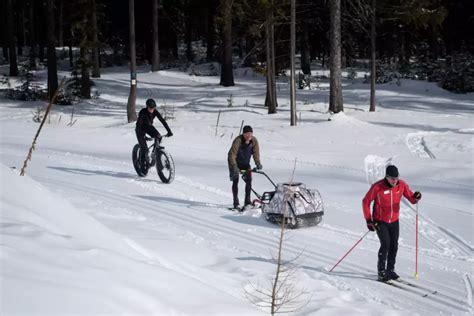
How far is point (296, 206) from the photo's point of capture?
10539mm

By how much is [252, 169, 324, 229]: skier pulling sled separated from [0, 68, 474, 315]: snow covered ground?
0.77 feet

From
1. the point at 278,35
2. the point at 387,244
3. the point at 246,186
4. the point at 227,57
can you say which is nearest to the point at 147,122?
the point at 246,186

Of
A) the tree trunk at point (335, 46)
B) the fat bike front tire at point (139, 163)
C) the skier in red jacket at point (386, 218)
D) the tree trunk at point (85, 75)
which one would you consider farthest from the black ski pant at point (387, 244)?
the tree trunk at point (85, 75)

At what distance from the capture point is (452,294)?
25.5ft

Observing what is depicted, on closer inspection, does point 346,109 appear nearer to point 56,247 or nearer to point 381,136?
point 381,136

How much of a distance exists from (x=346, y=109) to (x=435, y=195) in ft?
48.3

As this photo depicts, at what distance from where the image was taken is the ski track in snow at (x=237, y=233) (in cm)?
762

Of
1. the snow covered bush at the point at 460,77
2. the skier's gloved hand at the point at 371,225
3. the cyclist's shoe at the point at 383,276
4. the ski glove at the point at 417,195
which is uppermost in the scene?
the snow covered bush at the point at 460,77

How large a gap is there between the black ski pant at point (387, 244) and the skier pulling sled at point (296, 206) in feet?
7.85

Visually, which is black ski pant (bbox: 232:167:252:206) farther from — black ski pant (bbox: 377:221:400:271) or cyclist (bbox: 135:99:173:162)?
black ski pant (bbox: 377:221:400:271)

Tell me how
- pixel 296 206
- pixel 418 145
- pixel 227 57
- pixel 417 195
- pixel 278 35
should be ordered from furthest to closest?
1. pixel 227 57
2. pixel 278 35
3. pixel 418 145
4. pixel 296 206
5. pixel 417 195

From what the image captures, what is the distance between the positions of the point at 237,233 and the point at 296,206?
1.20m

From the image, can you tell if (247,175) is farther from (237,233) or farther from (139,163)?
(139,163)

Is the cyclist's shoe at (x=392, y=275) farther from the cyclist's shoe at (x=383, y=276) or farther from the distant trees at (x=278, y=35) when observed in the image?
the distant trees at (x=278, y=35)
